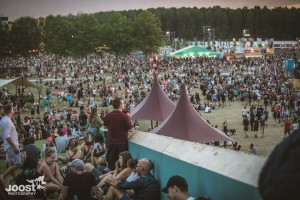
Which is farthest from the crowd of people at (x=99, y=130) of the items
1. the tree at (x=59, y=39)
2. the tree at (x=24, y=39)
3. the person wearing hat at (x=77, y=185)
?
the tree at (x=24, y=39)

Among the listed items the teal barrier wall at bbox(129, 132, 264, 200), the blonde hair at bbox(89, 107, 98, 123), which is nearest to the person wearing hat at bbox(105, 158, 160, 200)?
the teal barrier wall at bbox(129, 132, 264, 200)

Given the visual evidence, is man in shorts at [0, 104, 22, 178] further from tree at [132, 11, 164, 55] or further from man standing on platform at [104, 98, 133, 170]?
tree at [132, 11, 164, 55]

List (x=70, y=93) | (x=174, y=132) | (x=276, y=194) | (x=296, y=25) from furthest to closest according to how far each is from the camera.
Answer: (x=296, y=25)
(x=70, y=93)
(x=174, y=132)
(x=276, y=194)

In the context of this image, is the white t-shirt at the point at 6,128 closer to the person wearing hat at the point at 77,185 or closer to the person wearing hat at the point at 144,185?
the person wearing hat at the point at 77,185

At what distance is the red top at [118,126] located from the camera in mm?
6852

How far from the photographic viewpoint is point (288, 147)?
1.71m

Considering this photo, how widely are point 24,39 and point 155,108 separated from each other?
2844 inches

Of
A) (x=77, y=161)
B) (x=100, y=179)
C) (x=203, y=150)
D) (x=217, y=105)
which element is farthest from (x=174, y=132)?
(x=217, y=105)

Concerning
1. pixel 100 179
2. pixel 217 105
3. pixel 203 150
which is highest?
pixel 203 150

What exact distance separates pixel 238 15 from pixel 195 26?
20518mm

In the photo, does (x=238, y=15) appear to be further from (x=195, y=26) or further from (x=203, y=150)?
(x=203, y=150)

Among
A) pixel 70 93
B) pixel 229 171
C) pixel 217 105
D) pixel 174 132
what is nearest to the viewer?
pixel 229 171

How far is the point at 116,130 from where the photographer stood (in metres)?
6.94

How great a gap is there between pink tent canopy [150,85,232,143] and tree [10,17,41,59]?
238 feet
